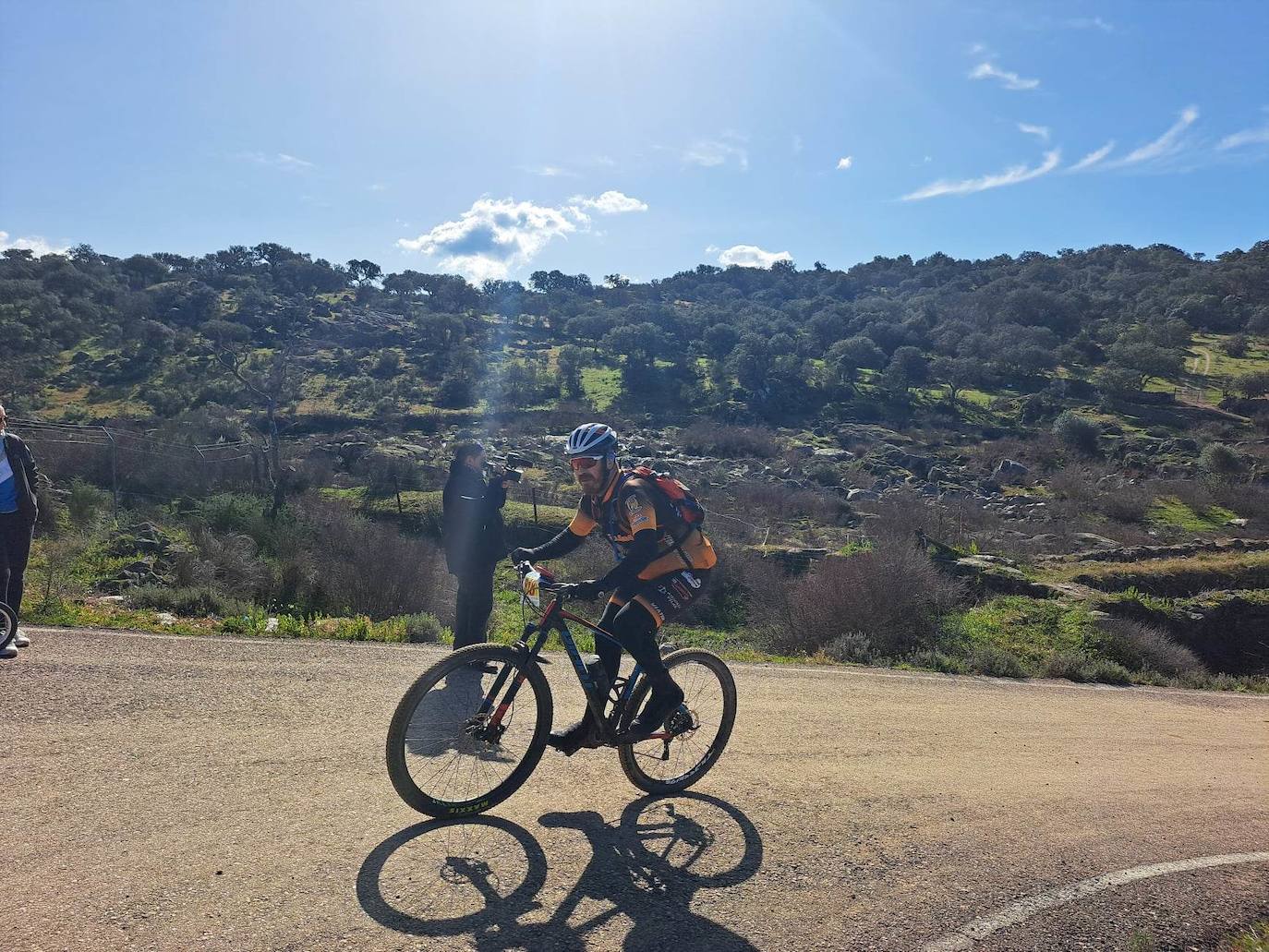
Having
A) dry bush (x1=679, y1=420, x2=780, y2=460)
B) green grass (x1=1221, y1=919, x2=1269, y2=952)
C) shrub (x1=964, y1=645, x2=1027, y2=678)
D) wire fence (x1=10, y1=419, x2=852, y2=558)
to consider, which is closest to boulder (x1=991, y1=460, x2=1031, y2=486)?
dry bush (x1=679, y1=420, x2=780, y2=460)

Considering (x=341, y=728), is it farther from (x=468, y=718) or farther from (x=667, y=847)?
(x=667, y=847)

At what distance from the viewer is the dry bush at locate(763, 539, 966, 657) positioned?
1273cm

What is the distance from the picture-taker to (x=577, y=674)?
424cm

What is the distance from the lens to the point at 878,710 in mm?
7227

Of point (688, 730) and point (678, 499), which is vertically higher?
point (678, 499)

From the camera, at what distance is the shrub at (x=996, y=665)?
10453 mm

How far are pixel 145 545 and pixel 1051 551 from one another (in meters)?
24.7

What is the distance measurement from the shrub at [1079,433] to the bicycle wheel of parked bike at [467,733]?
53769mm

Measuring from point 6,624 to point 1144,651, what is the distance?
14918mm

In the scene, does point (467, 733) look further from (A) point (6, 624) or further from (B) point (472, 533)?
(A) point (6, 624)

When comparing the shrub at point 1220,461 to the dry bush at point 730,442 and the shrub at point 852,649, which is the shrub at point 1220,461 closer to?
the dry bush at point 730,442

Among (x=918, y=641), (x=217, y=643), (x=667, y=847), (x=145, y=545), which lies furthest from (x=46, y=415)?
(x=667, y=847)

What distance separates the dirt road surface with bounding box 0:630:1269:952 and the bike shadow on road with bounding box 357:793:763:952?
1 centimetres

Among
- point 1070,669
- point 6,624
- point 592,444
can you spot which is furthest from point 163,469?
point 1070,669
